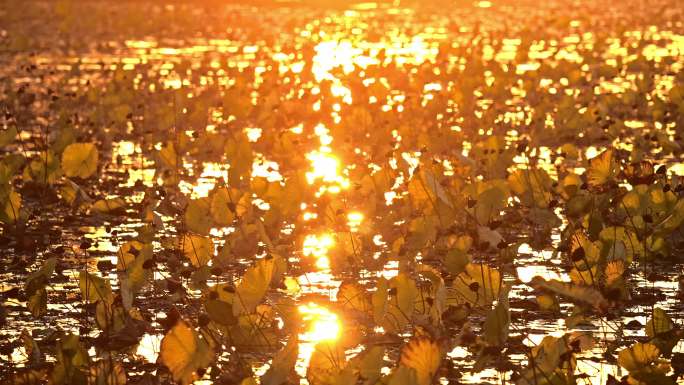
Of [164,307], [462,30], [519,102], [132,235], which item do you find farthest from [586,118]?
[462,30]

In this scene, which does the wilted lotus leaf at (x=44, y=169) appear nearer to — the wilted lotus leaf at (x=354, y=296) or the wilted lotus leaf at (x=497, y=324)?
the wilted lotus leaf at (x=354, y=296)

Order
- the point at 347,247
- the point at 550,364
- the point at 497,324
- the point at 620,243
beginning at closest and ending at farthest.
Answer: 1. the point at 550,364
2. the point at 497,324
3. the point at 620,243
4. the point at 347,247

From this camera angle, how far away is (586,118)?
31.2 ft

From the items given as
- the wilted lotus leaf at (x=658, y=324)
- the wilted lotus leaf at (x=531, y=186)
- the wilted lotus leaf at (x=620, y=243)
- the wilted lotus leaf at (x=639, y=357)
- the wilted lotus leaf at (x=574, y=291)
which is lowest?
the wilted lotus leaf at (x=639, y=357)

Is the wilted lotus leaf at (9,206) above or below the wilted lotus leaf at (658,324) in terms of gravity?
above

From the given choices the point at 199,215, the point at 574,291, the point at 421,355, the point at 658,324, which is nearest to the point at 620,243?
the point at 658,324

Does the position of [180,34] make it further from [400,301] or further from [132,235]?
[400,301]

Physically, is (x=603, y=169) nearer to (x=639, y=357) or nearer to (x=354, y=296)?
(x=354, y=296)

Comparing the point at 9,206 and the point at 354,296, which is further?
the point at 9,206

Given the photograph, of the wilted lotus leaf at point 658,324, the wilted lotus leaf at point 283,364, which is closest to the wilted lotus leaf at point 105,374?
the wilted lotus leaf at point 283,364

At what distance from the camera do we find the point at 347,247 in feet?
19.2

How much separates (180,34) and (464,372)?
830 inches

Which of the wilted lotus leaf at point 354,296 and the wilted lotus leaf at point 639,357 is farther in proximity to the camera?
the wilted lotus leaf at point 354,296

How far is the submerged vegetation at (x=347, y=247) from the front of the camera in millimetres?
4293
